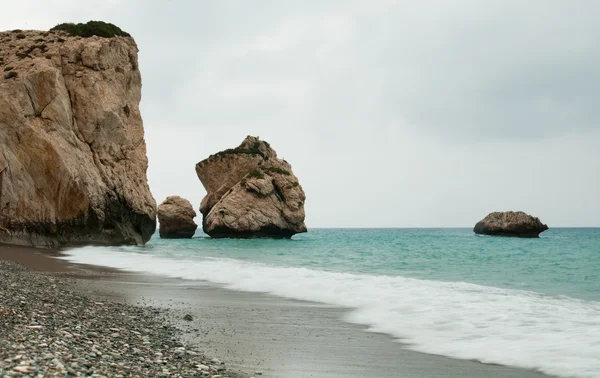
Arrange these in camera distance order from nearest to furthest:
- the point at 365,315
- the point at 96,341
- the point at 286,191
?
the point at 96,341 < the point at 365,315 < the point at 286,191

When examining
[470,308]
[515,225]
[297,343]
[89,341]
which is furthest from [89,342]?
[515,225]

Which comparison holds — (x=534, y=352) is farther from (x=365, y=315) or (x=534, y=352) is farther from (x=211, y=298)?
(x=211, y=298)

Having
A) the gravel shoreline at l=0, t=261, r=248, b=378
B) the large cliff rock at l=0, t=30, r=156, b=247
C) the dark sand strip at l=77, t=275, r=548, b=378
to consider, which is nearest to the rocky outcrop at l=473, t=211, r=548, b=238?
the large cliff rock at l=0, t=30, r=156, b=247

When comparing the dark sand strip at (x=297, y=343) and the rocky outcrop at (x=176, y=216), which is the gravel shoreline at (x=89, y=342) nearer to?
the dark sand strip at (x=297, y=343)

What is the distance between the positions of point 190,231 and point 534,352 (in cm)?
7817

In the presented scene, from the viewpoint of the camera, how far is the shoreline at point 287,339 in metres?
6.58

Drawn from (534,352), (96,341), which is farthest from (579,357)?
(96,341)

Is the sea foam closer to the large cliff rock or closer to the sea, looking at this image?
the sea

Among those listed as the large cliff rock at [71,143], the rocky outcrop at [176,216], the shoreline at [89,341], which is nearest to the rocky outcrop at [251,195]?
the rocky outcrop at [176,216]

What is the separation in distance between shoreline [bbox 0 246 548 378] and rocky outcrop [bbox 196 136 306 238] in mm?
57466

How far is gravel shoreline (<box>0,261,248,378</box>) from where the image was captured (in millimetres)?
5230

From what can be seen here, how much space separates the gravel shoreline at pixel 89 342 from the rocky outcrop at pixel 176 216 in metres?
70.6

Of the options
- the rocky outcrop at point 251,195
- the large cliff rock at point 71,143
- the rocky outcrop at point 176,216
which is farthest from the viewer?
the rocky outcrop at point 176,216

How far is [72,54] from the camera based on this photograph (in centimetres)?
3894
